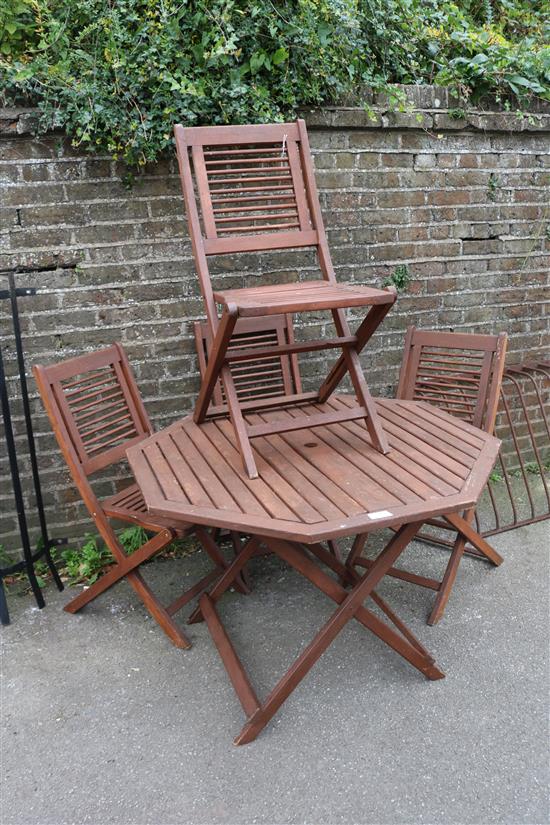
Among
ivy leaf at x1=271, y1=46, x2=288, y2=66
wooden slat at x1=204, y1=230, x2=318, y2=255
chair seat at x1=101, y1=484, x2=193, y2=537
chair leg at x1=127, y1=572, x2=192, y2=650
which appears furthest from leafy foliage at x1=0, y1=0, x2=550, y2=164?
chair leg at x1=127, y1=572, x2=192, y2=650

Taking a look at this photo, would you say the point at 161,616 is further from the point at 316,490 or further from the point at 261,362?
the point at 261,362

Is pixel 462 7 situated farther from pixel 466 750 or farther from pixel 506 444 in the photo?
pixel 466 750

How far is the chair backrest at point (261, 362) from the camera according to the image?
329 centimetres

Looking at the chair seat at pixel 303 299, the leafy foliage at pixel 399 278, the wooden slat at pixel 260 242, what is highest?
the wooden slat at pixel 260 242

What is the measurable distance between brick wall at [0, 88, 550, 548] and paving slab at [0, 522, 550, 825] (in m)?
0.94

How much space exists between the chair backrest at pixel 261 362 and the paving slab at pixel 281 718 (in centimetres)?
98

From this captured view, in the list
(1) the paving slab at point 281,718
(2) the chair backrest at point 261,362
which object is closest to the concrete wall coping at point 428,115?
(2) the chair backrest at point 261,362

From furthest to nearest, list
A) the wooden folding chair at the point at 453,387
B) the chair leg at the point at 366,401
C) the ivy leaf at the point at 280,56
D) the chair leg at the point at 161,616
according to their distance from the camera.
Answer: the ivy leaf at the point at 280,56 → the wooden folding chair at the point at 453,387 → the chair leg at the point at 161,616 → the chair leg at the point at 366,401

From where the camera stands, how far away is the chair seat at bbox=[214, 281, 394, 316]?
2.07m

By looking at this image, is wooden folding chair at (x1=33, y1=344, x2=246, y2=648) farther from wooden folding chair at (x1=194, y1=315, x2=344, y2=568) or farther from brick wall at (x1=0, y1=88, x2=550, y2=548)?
wooden folding chair at (x1=194, y1=315, x2=344, y2=568)

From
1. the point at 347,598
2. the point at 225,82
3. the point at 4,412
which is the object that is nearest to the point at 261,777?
the point at 347,598

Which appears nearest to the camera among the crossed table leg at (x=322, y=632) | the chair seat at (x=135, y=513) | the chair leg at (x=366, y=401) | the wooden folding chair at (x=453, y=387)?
the crossed table leg at (x=322, y=632)

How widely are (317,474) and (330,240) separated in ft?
5.52

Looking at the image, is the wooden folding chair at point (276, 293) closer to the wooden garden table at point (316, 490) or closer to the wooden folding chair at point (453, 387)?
the wooden garden table at point (316, 490)
